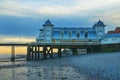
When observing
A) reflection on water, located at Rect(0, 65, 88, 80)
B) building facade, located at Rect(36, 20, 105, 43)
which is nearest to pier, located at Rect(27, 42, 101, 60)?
building facade, located at Rect(36, 20, 105, 43)

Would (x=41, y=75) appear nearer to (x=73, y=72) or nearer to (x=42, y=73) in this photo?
(x=42, y=73)

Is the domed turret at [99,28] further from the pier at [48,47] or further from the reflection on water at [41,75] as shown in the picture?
the reflection on water at [41,75]

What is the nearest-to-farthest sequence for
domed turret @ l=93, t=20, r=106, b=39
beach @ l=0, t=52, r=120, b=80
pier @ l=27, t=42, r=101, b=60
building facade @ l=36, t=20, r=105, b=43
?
beach @ l=0, t=52, r=120, b=80 → pier @ l=27, t=42, r=101, b=60 → building facade @ l=36, t=20, r=105, b=43 → domed turret @ l=93, t=20, r=106, b=39

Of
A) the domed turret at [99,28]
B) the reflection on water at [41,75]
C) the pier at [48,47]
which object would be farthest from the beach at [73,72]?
the domed turret at [99,28]

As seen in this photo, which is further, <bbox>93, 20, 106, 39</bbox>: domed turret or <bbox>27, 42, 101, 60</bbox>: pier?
<bbox>93, 20, 106, 39</bbox>: domed turret

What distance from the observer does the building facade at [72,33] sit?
284ft

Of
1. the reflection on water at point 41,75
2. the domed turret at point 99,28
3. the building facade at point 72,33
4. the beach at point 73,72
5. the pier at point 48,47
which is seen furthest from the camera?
the domed turret at point 99,28

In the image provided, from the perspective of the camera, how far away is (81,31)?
88000 mm

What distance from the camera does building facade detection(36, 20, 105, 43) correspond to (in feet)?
284

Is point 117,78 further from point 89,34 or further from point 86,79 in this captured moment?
point 89,34

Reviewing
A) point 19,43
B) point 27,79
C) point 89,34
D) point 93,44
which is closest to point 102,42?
point 93,44

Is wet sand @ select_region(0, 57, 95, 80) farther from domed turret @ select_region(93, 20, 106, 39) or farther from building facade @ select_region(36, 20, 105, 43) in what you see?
domed turret @ select_region(93, 20, 106, 39)

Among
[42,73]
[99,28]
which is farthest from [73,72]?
[99,28]

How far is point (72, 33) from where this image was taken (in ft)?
287
